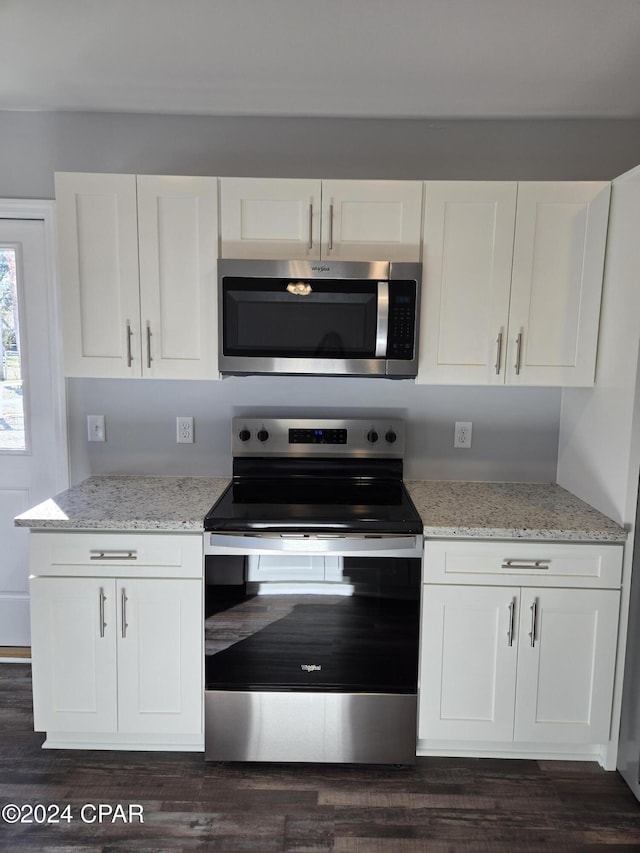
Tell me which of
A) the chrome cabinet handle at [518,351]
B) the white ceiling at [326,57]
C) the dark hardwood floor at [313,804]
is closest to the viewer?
the white ceiling at [326,57]

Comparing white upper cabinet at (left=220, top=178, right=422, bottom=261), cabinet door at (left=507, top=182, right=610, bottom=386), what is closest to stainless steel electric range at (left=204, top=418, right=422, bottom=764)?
cabinet door at (left=507, top=182, right=610, bottom=386)

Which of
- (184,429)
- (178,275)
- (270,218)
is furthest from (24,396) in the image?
(270,218)

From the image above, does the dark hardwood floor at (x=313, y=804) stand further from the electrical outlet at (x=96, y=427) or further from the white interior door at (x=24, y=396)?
the electrical outlet at (x=96, y=427)

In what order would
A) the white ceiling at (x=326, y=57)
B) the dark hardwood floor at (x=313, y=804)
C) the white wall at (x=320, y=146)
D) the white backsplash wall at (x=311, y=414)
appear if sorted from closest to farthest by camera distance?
the white ceiling at (x=326, y=57) → the dark hardwood floor at (x=313, y=804) → the white wall at (x=320, y=146) → the white backsplash wall at (x=311, y=414)

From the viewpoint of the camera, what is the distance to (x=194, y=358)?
2227 millimetres

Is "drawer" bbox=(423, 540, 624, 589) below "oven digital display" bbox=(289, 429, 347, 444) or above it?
below

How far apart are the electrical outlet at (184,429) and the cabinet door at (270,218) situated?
79 cm

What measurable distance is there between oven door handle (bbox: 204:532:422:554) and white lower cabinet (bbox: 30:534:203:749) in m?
0.25

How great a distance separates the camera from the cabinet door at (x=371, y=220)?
6.97 ft

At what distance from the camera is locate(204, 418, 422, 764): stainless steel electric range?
77.8 inches

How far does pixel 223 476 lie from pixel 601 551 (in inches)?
62.4

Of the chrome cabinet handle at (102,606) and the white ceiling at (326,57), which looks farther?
the chrome cabinet handle at (102,606)

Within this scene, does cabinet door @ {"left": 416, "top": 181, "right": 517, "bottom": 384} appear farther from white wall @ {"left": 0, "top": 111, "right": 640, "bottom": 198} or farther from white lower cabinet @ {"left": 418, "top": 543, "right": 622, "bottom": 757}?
white lower cabinet @ {"left": 418, "top": 543, "right": 622, "bottom": 757}

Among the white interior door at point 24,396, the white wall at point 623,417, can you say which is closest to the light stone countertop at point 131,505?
the white interior door at point 24,396
